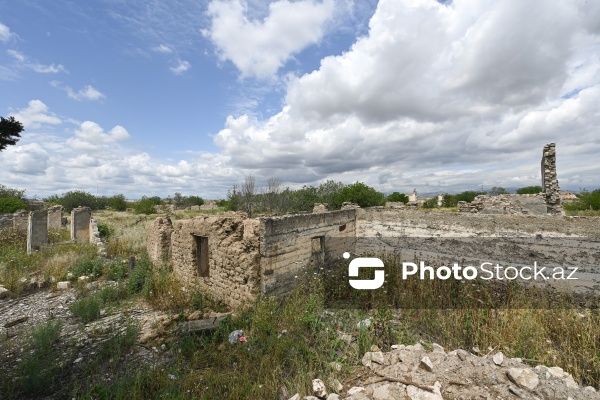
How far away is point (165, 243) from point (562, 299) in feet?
33.0

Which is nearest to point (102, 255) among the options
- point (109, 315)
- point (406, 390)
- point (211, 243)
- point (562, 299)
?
point (109, 315)

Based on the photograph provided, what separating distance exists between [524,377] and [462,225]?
4.75 m

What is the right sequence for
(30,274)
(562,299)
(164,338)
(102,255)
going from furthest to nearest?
(102,255) → (30,274) → (562,299) → (164,338)

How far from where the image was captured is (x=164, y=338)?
4.96 m

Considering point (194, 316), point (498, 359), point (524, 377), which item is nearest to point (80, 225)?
point (194, 316)

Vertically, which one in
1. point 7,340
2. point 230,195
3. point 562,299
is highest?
point 230,195

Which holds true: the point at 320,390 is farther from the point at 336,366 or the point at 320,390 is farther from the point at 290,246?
the point at 290,246

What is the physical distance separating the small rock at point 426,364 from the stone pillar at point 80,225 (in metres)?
15.6

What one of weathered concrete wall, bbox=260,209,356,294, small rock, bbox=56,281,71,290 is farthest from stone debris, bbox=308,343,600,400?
small rock, bbox=56,281,71,290

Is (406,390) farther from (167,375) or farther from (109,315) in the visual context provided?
(109,315)

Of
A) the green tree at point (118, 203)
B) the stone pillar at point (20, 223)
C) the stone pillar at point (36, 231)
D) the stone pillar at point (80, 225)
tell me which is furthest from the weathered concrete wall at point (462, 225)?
the green tree at point (118, 203)

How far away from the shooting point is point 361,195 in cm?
3198
